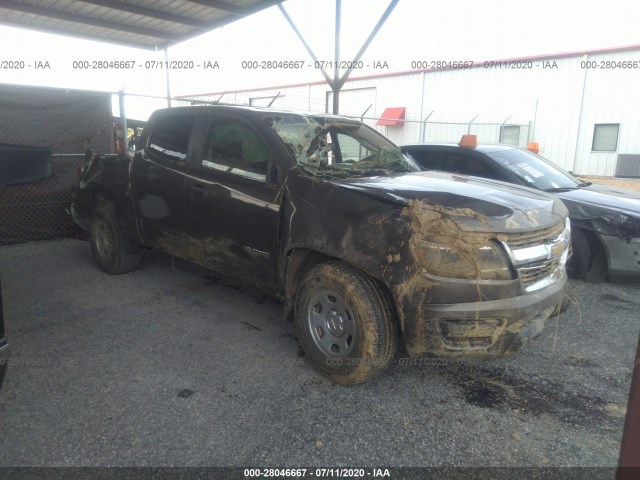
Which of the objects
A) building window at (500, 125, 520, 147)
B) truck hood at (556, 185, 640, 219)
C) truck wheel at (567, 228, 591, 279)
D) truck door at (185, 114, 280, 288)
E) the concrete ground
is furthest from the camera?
building window at (500, 125, 520, 147)

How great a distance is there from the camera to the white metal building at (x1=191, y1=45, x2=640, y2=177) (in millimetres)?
15070

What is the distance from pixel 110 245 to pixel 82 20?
590cm

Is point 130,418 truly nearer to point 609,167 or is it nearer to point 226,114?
point 226,114

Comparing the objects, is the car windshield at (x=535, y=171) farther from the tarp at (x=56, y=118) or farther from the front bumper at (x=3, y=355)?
the tarp at (x=56, y=118)

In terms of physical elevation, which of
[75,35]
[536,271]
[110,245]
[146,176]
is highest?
[75,35]

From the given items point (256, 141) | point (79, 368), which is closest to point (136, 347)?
point (79, 368)

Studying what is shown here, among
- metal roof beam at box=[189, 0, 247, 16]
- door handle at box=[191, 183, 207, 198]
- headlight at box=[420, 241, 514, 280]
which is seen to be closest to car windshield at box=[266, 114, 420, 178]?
door handle at box=[191, 183, 207, 198]

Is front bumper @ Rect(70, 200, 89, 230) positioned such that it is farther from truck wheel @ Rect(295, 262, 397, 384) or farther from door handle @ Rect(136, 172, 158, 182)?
truck wheel @ Rect(295, 262, 397, 384)

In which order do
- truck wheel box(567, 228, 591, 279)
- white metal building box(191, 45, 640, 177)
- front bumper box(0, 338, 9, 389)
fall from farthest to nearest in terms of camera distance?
white metal building box(191, 45, 640, 177) → truck wheel box(567, 228, 591, 279) → front bumper box(0, 338, 9, 389)

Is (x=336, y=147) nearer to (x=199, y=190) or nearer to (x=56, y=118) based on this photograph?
(x=199, y=190)

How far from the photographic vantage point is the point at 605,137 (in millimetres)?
15688

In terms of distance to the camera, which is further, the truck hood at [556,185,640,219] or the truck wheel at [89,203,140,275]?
the truck wheel at [89,203,140,275]

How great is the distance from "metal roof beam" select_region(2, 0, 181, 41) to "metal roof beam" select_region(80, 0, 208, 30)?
1.05 meters

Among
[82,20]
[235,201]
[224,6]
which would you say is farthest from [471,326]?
[82,20]
